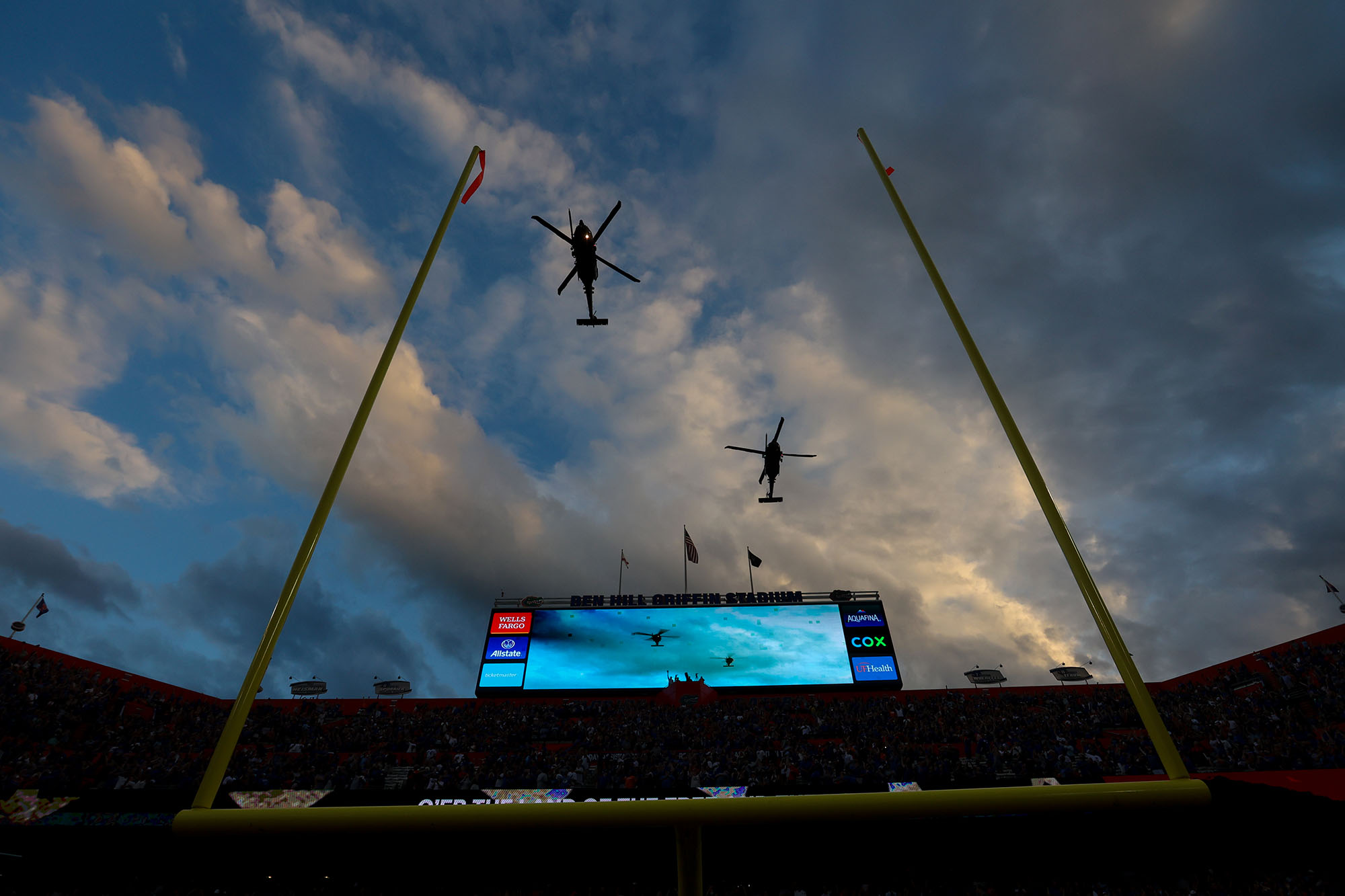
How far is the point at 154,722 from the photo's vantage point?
75.2 feet

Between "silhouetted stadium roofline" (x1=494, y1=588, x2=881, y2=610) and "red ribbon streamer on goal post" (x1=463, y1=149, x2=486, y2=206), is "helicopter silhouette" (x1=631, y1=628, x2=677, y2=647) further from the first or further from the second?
"red ribbon streamer on goal post" (x1=463, y1=149, x2=486, y2=206)

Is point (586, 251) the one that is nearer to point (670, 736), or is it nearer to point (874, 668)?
point (670, 736)

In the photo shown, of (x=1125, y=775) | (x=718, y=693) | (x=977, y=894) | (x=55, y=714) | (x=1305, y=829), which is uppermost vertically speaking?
(x=718, y=693)

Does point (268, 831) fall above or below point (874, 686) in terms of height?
below

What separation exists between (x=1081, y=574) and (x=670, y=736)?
2536 centimetres

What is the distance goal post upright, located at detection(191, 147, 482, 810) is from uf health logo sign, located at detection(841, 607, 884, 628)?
3264 centimetres

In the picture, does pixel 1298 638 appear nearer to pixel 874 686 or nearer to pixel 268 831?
pixel 874 686

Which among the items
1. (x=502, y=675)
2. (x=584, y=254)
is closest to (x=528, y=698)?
(x=502, y=675)

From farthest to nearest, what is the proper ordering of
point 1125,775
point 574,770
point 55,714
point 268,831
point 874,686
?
point 874,686 → point 574,770 → point 55,714 → point 1125,775 → point 268,831

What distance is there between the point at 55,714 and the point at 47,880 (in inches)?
398

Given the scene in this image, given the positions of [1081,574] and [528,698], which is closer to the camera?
[1081,574]

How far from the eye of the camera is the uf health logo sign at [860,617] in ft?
108

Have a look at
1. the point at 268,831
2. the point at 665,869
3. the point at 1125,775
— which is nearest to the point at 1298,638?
the point at 1125,775

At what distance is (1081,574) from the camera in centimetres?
405
